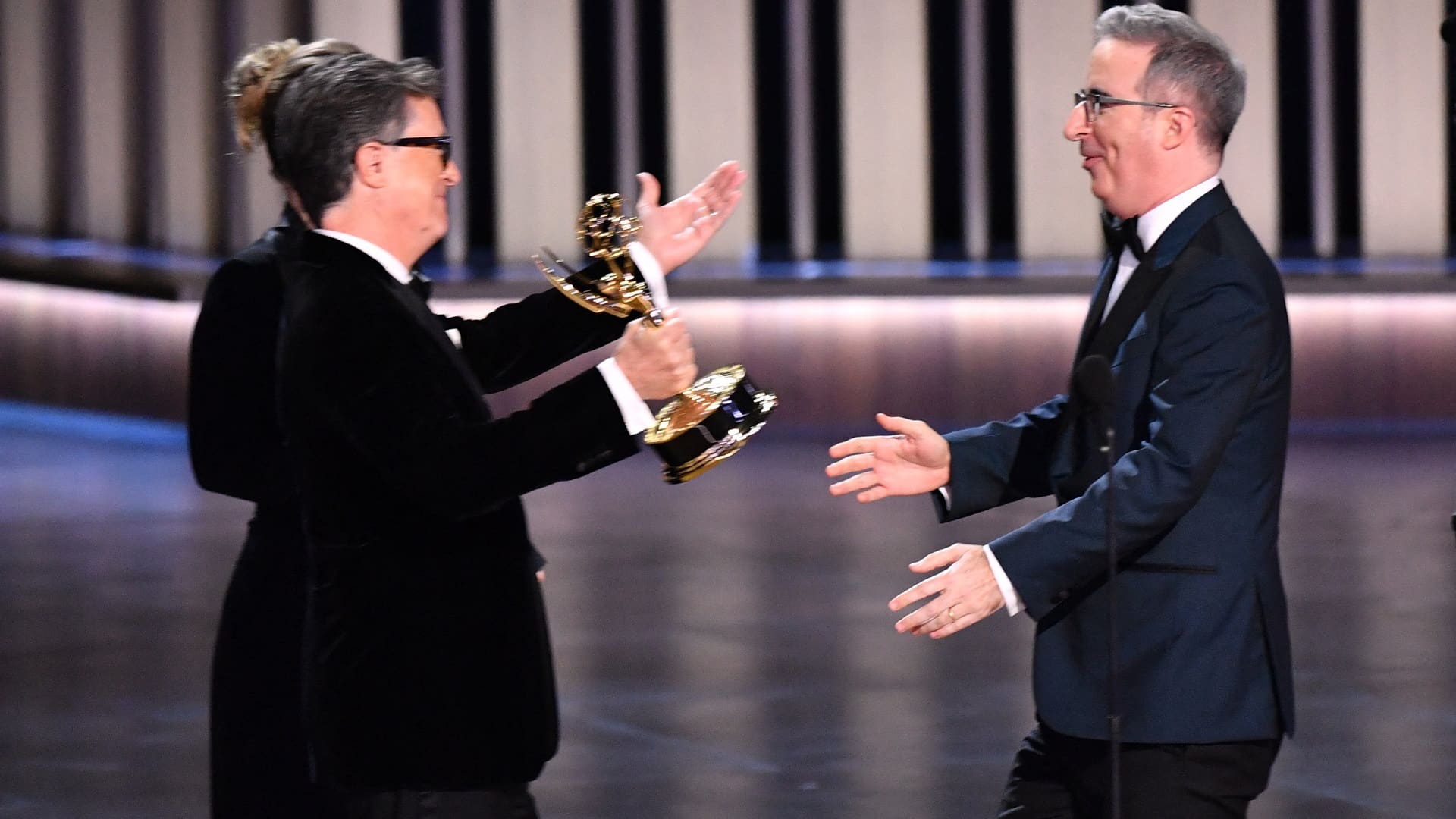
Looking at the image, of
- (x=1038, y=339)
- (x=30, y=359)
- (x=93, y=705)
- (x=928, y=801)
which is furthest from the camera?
(x=30, y=359)

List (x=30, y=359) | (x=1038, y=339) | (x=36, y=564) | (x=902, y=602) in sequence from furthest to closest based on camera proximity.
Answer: (x=30, y=359) < (x=1038, y=339) < (x=36, y=564) < (x=902, y=602)

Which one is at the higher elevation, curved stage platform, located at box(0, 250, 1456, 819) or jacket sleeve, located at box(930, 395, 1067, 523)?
jacket sleeve, located at box(930, 395, 1067, 523)

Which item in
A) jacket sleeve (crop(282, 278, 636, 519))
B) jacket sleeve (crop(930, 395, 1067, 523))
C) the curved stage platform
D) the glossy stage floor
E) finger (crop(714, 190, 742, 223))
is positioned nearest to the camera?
jacket sleeve (crop(282, 278, 636, 519))

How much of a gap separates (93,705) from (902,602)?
3.34 m

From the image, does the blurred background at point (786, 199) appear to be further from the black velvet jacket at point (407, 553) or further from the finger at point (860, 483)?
the black velvet jacket at point (407, 553)

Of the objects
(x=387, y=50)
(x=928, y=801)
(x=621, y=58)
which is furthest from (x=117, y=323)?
(x=928, y=801)

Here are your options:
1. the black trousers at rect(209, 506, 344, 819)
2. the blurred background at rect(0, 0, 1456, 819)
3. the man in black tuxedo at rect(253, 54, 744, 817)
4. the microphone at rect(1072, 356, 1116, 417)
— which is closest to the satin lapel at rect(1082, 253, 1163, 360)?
the microphone at rect(1072, 356, 1116, 417)

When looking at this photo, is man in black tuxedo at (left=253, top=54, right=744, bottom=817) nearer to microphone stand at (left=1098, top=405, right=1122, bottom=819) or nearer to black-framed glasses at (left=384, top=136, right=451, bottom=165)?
black-framed glasses at (left=384, top=136, right=451, bottom=165)

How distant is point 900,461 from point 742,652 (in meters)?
2.91

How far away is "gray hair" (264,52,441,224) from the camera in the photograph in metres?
2.54

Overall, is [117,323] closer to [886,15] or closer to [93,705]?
[886,15]

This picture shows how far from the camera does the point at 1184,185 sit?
107 inches

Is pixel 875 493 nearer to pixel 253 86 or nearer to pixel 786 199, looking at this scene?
pixel 253 86

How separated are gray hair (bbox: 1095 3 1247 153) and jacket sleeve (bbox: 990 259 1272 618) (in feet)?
0.71
